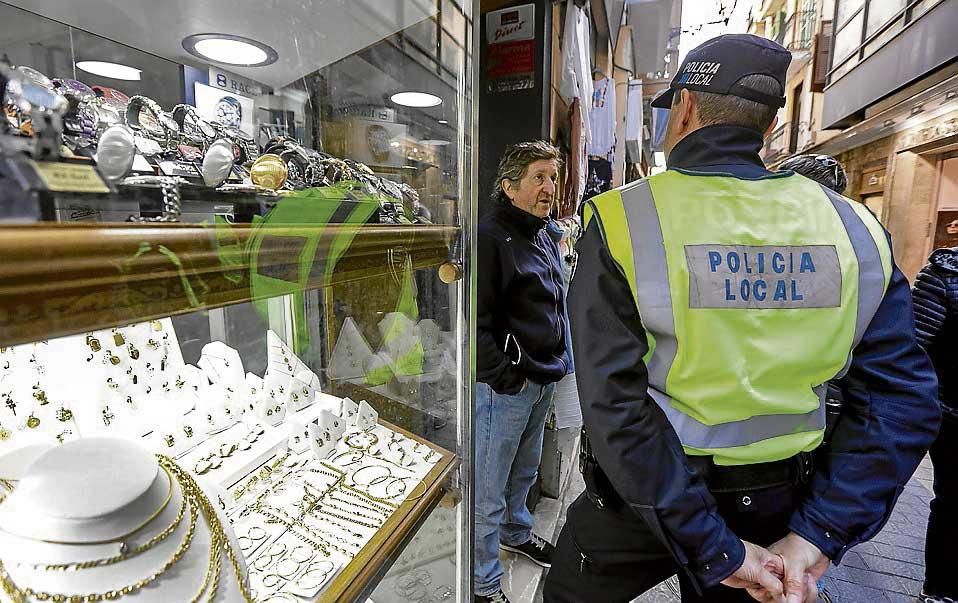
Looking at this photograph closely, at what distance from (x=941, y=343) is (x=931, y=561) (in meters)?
0.82

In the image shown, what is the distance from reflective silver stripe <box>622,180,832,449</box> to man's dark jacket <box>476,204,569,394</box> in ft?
2.23

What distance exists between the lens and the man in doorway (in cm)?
163

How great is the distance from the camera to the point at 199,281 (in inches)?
15.1

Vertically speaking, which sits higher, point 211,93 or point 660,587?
point 211,93

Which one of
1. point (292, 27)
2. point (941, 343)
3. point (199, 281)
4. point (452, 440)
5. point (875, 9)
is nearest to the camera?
point (199, 281)

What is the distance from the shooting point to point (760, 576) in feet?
3.11

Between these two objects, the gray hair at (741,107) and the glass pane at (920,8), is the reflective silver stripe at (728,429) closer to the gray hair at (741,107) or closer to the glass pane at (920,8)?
the gray hair at (741,107)

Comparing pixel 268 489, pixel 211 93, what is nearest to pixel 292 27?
pixel 211 93

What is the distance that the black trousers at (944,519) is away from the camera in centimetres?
172

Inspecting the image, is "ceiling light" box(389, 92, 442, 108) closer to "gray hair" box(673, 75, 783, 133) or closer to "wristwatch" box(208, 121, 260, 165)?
"wristwatch" box(208, 121, 260, 165)

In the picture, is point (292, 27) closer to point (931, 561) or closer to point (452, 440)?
point (452, 440)

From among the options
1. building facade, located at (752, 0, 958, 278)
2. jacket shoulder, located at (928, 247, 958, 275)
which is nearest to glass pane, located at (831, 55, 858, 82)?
building facade, located at (752, 0, 958, 278)

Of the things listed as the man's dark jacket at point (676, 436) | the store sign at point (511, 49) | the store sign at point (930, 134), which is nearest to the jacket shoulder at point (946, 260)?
the man's dark jacket at point (676, 436)

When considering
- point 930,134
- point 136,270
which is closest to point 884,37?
point 930,134
